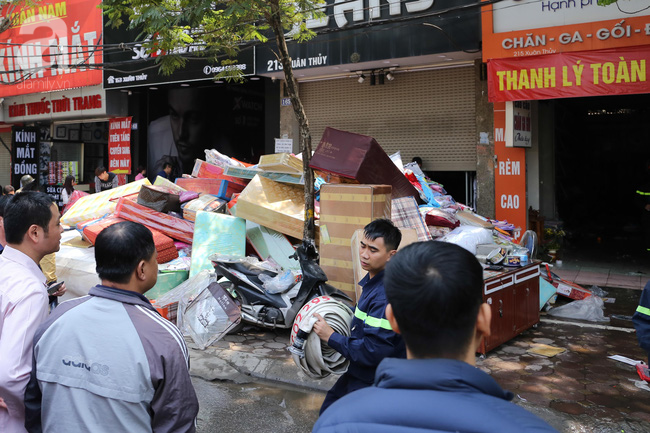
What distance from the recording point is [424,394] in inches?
48.3

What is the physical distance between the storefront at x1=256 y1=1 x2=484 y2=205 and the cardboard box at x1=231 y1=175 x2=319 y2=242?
11.7ft

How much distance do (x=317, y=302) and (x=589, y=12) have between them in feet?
25.8

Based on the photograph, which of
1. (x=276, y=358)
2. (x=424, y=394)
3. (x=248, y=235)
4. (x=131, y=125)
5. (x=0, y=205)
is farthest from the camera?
(x=131, y=125)

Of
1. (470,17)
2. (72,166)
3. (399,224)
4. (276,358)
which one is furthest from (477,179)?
(72,166)

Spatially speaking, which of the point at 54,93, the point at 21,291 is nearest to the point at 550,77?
the point at 21,291

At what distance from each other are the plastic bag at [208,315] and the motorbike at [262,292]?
0.58ft

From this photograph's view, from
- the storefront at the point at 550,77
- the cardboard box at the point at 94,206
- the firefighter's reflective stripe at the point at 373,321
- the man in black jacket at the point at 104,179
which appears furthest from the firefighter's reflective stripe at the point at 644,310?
the man in black jacket at the point at 104,179

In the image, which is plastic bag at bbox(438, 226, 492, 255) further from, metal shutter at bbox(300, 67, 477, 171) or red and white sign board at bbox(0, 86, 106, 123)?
red and white sign board at bbox(0, 86, 106, 123)

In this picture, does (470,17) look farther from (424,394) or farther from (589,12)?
(424,394)

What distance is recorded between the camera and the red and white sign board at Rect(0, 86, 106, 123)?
635 inches

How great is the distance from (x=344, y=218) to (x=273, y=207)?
145 cm

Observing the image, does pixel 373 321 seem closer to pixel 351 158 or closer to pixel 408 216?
pixel 351 158

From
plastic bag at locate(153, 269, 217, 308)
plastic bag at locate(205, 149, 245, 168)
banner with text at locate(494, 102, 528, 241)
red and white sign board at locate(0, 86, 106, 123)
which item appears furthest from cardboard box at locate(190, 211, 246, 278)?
red and white sign board at locate(0, 86, 106, 123)

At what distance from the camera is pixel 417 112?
11.8 meters
